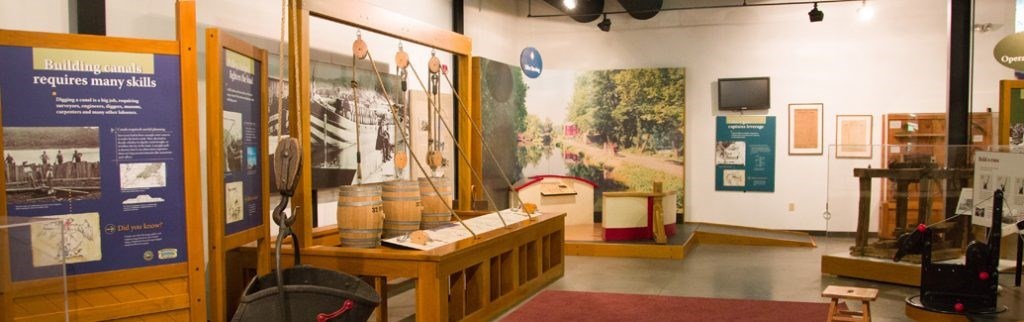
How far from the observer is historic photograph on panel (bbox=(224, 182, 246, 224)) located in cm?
422

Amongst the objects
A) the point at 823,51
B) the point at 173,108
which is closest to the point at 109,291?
the point at 173,108

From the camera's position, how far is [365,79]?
717 centimetres

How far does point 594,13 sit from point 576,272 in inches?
171

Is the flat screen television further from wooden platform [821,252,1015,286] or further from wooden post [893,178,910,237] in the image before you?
wooden post [893,178,910,237]

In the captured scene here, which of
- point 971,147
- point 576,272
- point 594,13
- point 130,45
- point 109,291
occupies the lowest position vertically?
point 576,272

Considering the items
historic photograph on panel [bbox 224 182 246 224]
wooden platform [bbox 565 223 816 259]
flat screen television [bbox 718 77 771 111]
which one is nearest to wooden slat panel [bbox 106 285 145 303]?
historic photograph on panel [bbox 224 182 246 224]

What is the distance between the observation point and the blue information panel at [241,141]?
420 centimetres

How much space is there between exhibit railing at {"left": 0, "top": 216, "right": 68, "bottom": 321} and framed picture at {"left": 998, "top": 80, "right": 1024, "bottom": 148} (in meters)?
7.78

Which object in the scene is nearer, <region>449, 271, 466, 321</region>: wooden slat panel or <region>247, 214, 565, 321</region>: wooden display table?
<region>247, 214, 565, 321</region>: wooden display table

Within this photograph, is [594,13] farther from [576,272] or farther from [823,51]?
[576,272]

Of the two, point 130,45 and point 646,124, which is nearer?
point 130,45

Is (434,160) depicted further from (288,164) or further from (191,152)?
(288,164)

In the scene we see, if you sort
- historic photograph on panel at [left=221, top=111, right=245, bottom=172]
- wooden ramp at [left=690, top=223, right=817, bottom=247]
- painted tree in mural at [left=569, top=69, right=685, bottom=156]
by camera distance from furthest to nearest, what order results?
painted tree in mural at [left=569, top=69, right=685, bottom=156] < wooden ramp at [left=690, top=223, right=817, bottom=247] < historic photograph on panel at [left=221, top=111, right=245, bottom=172]

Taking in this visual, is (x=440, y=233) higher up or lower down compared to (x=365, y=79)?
lower down
